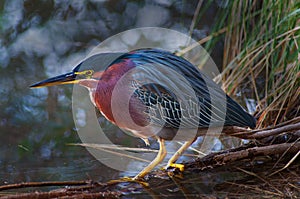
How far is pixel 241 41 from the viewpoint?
442cm

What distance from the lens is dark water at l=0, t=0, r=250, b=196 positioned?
11.6 ft

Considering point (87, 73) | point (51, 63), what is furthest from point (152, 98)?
point (51, 63)

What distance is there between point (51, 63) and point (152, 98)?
219 cm

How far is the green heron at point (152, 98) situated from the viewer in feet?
9.90

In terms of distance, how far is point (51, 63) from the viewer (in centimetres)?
501

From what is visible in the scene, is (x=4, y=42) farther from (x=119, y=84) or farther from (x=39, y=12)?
(x=119, y=84)

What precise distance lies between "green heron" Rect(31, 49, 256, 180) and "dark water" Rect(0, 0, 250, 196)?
0.47m

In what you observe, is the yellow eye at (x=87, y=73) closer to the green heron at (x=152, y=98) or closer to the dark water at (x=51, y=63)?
the green heron at (x=152, y=98)

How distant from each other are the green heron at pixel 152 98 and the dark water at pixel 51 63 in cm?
47

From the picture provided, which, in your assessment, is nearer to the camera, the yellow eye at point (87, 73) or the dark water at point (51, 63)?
the yellow eye at point (87, 73)

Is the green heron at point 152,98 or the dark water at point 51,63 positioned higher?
the green heron at point 152,98

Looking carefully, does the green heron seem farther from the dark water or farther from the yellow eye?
the dark water

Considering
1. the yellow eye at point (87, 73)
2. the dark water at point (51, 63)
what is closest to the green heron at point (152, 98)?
the yellow eye at point (87, 73)

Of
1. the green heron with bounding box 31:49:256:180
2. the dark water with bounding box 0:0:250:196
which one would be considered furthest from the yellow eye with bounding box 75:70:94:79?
the dark water with bounding box 0:0:250:196
